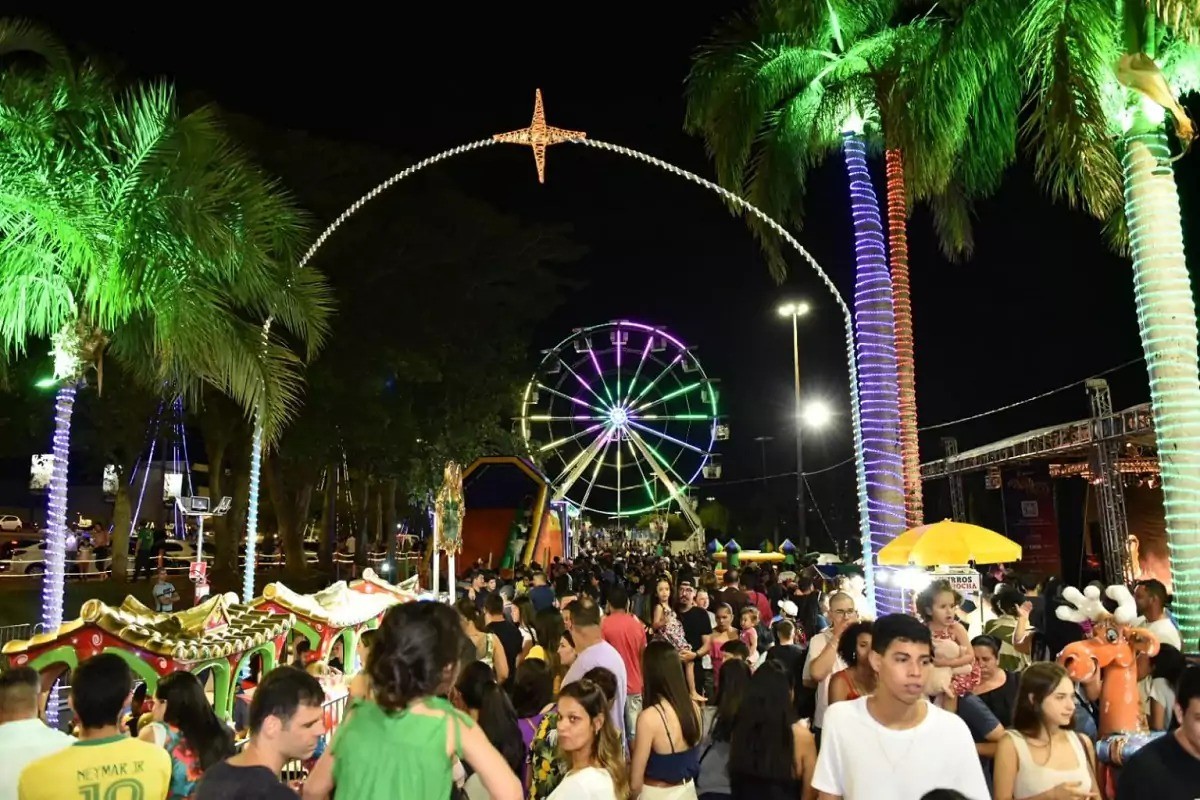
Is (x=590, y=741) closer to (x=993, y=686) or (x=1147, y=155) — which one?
(x=993, y=686)

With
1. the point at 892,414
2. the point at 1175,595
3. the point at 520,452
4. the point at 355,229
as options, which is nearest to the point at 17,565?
the point at 355,229

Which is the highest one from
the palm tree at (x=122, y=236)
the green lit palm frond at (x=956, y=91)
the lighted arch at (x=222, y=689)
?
the green lit palm frond at (x=956, y=91)

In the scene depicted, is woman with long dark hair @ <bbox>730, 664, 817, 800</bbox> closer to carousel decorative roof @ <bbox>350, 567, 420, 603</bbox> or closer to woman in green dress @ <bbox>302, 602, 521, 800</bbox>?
woman in green dress @ <bbox>302, 602, 521, 800</bbox>

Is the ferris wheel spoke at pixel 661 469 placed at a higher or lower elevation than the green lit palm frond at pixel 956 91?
lower

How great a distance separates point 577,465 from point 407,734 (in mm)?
34392

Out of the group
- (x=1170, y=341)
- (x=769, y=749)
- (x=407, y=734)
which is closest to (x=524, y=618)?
(x=769, y=749)

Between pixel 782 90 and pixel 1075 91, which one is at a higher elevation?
pixel 782 90

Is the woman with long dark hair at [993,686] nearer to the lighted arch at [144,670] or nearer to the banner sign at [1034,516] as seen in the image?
the lighted arch at [144,670]

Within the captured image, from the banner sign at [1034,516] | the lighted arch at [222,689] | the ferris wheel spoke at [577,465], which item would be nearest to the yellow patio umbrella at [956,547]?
the lighted arch at [222,689]

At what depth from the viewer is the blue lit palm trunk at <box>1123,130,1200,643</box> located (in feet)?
30.5

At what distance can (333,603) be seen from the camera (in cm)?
1227

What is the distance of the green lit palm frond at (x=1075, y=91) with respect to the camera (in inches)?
376

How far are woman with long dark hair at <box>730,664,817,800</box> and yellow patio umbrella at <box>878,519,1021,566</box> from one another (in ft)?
22.5

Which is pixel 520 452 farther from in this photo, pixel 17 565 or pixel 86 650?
pixel 86 650
